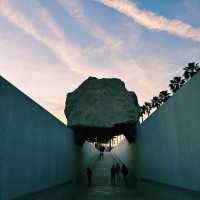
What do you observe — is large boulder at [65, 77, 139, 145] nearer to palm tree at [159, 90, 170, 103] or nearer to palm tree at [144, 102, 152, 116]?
palm tree at [159, 90, 170, 103]

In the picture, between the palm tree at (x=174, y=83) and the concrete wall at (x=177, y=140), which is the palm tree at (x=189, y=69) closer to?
the palm tree at (x=174, y=83)

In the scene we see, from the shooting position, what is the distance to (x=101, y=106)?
71.1ft

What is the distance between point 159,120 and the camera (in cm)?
1495

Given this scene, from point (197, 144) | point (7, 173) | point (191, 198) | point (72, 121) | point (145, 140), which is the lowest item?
point (191, 198)

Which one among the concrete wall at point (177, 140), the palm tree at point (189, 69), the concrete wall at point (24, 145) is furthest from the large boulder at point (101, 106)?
the palm tree at point (189, 69)

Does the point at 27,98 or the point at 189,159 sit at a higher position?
the point at 27,98

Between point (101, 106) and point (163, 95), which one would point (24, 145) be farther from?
point (163, 95)

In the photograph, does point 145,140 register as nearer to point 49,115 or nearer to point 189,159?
point 49,115

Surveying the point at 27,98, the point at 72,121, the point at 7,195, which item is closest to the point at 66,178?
the point at 72,121

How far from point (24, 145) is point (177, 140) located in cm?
516

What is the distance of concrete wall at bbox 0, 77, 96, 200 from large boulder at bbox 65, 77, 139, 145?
6.41 meters

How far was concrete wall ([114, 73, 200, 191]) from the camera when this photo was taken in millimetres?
9648

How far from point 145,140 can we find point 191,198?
9.28 metres

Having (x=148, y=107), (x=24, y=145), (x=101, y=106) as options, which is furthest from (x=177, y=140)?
(x=148, y=107)
